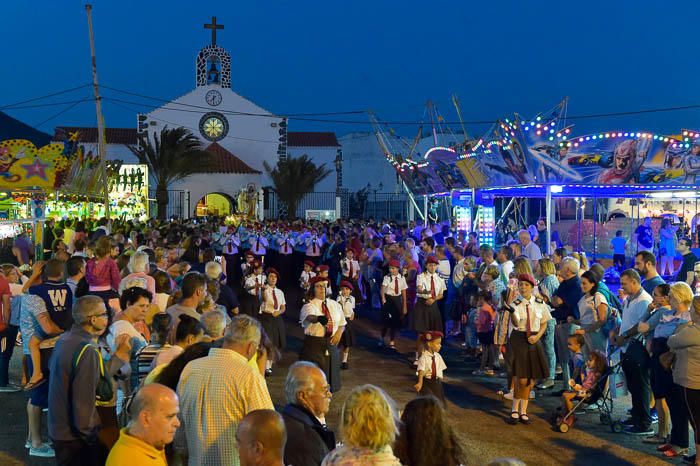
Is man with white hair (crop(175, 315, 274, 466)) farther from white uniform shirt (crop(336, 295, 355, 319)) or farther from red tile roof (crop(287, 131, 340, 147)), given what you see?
red tile roof (crop(287, 131, 340, 147))

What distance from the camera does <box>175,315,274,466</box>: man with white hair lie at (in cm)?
407

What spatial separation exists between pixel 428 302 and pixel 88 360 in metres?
7.14

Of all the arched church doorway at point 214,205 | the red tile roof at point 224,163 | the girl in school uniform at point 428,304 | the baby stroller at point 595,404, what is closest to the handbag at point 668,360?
the baby stroller at point 595,404

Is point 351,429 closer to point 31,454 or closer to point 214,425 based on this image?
point 214,425

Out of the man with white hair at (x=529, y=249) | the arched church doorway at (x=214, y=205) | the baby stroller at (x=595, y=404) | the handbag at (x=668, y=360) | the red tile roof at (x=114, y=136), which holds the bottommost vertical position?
the baby stroller at (x=595, y=404)

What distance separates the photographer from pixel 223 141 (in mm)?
50344

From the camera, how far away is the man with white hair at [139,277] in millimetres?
7352

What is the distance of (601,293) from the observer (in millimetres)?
8648

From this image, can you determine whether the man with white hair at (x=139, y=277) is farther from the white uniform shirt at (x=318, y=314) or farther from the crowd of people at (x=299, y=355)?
the white uniform shirt at (x=318, y=314)

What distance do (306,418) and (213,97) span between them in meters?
47.9

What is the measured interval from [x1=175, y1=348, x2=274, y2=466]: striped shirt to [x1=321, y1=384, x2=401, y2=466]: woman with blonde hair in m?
0.74

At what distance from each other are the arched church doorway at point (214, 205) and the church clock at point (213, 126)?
3918mm

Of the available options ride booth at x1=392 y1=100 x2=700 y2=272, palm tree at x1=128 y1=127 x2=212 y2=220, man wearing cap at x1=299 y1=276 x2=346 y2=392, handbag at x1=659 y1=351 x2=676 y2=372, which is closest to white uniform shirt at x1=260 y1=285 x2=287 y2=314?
man wearing cap at x1=299 y1=276 x2=346 y2=392

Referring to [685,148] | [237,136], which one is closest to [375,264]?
[685,148]
